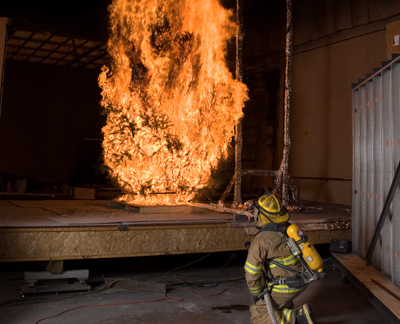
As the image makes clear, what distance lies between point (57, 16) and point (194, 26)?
4.11m

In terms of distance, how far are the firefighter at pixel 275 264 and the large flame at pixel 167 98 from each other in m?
4.11

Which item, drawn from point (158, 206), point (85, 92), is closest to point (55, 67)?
point (85, 92)

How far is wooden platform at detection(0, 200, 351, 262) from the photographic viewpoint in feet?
17.9

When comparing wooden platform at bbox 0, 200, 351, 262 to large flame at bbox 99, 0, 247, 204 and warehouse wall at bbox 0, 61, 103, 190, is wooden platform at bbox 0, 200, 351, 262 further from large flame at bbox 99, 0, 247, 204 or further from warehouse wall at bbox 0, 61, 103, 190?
warehouse wall at bbox 0, 61, 103, 190

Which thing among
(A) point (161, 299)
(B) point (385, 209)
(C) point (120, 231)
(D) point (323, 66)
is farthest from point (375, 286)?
(D) point (323, 66)

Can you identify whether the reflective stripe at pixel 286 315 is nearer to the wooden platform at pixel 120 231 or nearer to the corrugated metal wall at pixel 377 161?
the corrugated metal wall at pixel 377 161

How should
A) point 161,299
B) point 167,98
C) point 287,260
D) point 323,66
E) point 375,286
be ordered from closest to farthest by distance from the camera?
point 287,260 < point 375,286 < point 161,299 < point 167,98 < point 323,66

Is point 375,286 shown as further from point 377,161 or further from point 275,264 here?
point 377,161

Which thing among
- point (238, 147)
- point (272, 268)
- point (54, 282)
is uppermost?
point (238, 147)

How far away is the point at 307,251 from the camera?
428cm

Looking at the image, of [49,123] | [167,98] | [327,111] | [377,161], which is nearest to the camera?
[377,161]

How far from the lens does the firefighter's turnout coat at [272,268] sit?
424 cm

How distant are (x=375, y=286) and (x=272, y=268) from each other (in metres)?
1.44

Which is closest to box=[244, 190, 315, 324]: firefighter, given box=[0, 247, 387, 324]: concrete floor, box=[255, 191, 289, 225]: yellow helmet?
box=[255, 191, 289, 225]: yellow helmet
